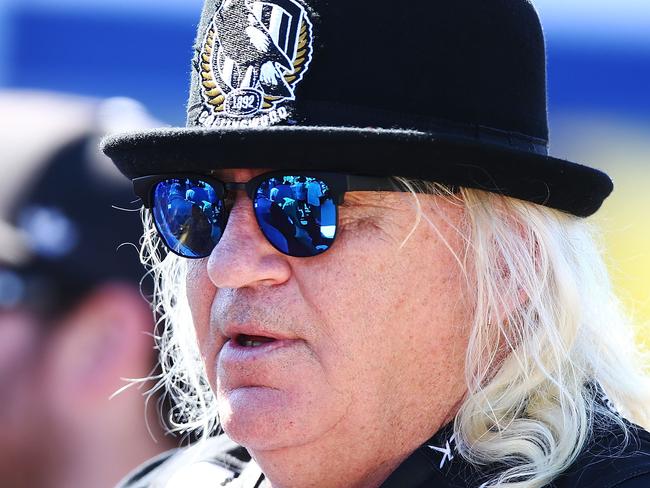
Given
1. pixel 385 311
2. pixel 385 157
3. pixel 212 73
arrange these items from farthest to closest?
pixel 212 73 < pixel 385 311 < pixel 385 157

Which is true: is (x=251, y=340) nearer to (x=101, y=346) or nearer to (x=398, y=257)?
(x=398, y=257)

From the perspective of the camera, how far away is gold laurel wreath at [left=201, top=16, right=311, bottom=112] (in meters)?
1.83

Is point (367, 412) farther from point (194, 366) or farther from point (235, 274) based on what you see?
point (194, 366)

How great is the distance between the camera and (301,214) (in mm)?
1816

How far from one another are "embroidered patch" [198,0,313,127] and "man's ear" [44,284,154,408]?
1515mm

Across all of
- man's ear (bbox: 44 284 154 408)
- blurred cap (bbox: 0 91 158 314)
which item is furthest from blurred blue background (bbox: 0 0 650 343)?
man's ear (bbox: 44 284 154 408)

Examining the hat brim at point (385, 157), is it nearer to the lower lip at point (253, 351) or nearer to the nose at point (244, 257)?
the nose at point (244, 257)

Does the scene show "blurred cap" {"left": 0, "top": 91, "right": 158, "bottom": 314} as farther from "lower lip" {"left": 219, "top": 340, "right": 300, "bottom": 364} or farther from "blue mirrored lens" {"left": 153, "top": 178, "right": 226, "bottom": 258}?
"lower lip" {"left": 219, "top": 340, "right": 300, "bottom": 364}

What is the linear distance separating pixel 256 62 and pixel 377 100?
0.27m

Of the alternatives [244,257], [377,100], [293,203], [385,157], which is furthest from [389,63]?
[244,257]

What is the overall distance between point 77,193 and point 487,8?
1960 millimetres

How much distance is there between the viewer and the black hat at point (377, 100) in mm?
1756

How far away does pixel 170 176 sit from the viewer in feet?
6.59

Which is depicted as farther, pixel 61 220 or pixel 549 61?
pixel 549 61
